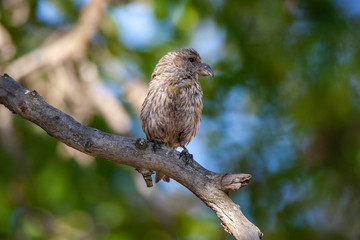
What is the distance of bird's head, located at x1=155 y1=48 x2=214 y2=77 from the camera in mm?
5160

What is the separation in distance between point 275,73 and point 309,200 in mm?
1969

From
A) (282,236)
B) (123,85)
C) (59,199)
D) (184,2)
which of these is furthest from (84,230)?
(184,2)

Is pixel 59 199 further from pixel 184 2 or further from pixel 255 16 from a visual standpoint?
pixel 255 16

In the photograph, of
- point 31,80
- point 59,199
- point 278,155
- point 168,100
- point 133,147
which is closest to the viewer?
point 133,147

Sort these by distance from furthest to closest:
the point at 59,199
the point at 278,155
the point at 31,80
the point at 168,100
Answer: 1. the point at 278,155
2. the point at 59,199
3. the point at 31,80
4. the point at 168,100

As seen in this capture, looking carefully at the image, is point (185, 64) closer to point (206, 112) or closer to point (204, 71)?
point (204, 71)

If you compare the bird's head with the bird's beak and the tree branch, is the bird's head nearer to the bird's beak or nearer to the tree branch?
the bird's beak

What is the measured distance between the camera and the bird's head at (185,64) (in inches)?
203

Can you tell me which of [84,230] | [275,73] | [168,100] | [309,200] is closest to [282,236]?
[309,200]

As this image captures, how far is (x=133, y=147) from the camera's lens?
353cm

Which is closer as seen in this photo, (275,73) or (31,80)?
(31,80)

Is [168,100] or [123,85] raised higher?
[123,85]

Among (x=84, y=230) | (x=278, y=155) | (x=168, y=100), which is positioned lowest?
(x=168, y=100)

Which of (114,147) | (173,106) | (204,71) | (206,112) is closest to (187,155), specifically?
(114,147)
